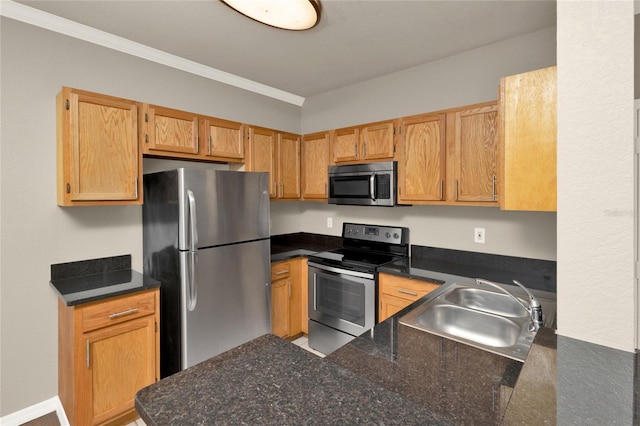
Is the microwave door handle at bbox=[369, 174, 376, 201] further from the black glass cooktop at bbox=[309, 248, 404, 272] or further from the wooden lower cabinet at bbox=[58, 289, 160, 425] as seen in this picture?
the wooden lower cabinet at bbox=[58, 289, 160, 425]

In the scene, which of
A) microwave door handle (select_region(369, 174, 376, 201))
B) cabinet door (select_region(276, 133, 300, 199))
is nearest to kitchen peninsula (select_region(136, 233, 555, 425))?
microwave door handle (select_region(369, 174, 376, 201))

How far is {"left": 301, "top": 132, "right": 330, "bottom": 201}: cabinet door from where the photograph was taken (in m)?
3.31

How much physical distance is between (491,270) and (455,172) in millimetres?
806

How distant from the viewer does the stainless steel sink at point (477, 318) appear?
143 centimetres

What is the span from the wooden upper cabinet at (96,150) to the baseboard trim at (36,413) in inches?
53.7

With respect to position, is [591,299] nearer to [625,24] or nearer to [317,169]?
[625,24]

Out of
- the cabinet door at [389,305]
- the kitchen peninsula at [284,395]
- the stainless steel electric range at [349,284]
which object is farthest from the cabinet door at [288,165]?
the kitchen peninsula at [284,395]

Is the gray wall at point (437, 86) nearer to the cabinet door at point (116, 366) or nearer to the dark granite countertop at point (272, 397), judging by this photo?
the dark granite countertop at point (272, 397)

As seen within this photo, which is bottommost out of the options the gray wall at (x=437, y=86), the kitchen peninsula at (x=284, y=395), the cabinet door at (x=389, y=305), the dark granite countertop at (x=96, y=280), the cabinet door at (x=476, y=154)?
the cabinet door at (x=389, y=305)

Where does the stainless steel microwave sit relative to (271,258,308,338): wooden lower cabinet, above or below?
above

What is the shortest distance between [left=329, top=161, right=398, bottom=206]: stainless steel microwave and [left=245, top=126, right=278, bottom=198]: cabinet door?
1.93ft

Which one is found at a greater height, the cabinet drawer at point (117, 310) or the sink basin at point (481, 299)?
the sink basin at point (481, 299)

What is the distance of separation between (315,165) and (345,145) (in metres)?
0.45

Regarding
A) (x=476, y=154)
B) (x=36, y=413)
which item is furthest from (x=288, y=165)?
(x=36, y=413)
